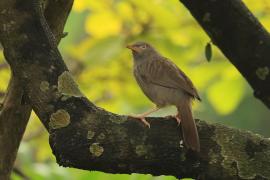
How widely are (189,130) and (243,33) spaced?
46.1 inches

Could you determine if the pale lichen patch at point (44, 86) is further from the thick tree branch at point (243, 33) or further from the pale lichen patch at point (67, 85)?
the thick tree branch at point (243, 33)

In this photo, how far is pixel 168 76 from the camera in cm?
443

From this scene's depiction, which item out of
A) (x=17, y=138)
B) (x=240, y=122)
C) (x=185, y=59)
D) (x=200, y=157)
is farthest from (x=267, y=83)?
(x=240, y=122)

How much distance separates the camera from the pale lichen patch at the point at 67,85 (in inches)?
137

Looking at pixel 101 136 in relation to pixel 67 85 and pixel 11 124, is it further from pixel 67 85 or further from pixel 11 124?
pixel 11 124

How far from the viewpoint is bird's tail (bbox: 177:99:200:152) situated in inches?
132

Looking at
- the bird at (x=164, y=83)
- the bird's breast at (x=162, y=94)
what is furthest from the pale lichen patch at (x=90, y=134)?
the bird's breast at (x=162, y=94)

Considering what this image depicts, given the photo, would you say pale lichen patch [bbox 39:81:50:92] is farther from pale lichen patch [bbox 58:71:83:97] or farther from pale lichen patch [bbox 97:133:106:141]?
pale lichen patch [bbox 97:133:106:141]

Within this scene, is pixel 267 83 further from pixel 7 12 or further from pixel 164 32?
pixel 7 12

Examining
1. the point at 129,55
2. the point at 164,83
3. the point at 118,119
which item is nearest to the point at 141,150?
the point at 118,119

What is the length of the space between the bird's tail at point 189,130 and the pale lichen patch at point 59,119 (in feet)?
1.71

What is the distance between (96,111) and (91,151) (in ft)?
0.68

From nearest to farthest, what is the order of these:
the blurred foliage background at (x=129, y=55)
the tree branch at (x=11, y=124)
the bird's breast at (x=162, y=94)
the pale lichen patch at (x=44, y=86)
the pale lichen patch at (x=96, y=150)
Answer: the pale lichen patch at (x=96, y=150) → the pale lichen patch at (x=44, y=86) → the tree branch at (x=11, y=124) → the bird's breast at (x=162, y=94) → the blurred foliage background at (x=129, y=55)

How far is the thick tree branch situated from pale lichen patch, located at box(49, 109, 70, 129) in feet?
4.46
